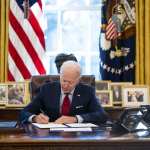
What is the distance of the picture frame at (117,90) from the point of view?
5.15 m

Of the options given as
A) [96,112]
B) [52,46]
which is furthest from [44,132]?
[52,46]

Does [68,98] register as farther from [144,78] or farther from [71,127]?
[144,78]

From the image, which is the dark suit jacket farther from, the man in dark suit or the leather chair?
the leather chair

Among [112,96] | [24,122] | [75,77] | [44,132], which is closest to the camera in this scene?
[44,132]

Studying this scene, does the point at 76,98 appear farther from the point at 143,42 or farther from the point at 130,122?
the point at 143,42

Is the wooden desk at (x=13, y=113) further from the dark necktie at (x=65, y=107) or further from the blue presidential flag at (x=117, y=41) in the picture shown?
the dark necktie at (x=65, y=107)

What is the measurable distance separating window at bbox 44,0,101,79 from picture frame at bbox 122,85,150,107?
66cm

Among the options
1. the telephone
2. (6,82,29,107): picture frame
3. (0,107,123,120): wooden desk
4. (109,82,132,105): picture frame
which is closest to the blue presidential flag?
(109,82,132,105): picture frame

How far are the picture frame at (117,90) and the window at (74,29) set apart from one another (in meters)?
0.48

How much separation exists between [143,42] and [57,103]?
2.01 meters

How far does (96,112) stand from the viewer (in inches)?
140

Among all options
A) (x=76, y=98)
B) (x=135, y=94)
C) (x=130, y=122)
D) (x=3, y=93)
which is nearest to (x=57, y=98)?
(x=76, y=98)
